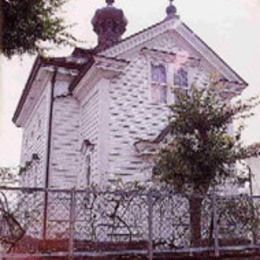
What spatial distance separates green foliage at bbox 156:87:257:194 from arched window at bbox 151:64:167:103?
401cm

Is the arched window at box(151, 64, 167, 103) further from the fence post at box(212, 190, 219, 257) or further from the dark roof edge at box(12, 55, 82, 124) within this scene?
the fence post at box(212, 190, 219, 257)

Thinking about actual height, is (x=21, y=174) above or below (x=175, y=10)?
below

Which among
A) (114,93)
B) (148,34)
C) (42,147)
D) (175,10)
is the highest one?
(175,10)

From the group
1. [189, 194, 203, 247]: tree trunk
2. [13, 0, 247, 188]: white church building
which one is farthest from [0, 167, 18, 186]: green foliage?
[189, 194, 203, 247]: tree trunk

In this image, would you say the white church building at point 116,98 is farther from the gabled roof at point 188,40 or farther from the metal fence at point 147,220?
the metal fence at point 147,220

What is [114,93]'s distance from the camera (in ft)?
46.6

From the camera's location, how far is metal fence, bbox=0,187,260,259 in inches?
307

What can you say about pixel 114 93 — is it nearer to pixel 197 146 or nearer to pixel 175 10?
pixel 197 146

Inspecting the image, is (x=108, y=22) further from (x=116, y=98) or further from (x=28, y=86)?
(x=116, y=98)

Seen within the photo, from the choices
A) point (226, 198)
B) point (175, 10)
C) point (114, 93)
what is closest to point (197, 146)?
point (226, 198)

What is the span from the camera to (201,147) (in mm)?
10570

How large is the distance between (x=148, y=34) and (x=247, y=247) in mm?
8653

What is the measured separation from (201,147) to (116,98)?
14.6ft

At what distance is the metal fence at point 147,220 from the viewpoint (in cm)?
779
